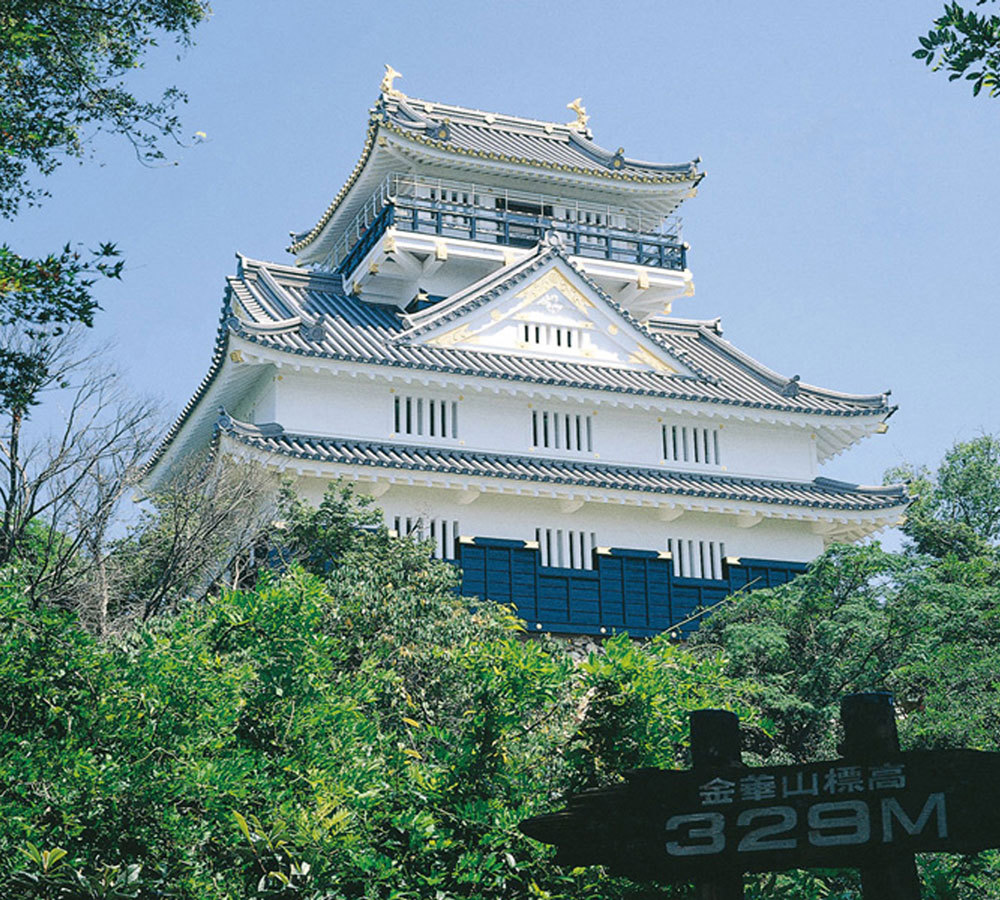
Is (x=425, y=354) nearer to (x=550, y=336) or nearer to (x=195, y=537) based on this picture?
(x=550, y=336)

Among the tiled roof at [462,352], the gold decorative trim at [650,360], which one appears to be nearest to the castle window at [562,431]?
the tiled roof at [462,352]

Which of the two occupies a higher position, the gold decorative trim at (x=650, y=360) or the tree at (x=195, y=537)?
the gold decorative trim at (x=650, y=360)

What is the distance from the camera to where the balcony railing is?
2955cm

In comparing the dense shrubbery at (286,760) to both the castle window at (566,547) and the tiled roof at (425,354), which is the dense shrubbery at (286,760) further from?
the tiled roof at (425,354)

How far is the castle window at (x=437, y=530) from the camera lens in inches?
960

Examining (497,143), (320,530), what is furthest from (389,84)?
(320,530)

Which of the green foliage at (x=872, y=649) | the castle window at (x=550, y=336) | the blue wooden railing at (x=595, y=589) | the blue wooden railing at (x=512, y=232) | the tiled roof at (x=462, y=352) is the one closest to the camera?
the green foliage at (x=872, y=649)

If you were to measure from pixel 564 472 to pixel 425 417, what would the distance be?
2.89 m

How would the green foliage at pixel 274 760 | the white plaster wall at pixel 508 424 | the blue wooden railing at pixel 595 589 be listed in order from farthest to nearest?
1. the white plaster wall at pixel 508 424
2. the blue wooden railing at pixel 595 589
3. the green foliage at pixel 274 760

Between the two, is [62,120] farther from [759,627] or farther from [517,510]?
[517,510]

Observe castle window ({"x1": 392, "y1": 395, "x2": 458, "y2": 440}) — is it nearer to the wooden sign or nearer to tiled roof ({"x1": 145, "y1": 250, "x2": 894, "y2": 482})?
tiled roof ({"x1": 145, "y1": 250, "x2": 894, "y2": 482})

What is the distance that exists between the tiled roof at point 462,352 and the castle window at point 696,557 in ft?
9.72

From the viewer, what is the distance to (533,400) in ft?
88.0

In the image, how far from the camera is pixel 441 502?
81.9 feet
